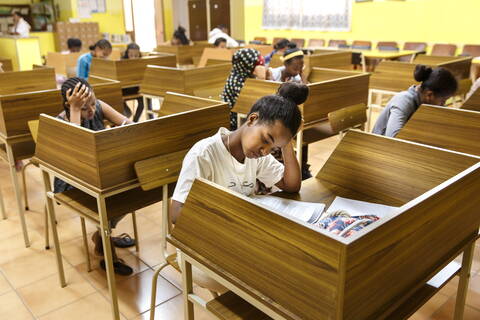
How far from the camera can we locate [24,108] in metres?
2.56

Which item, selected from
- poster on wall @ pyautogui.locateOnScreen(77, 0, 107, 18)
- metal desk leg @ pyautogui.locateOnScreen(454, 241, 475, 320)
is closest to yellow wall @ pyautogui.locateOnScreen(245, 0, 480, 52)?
poster on wall @ pyautogui.locateOnScreen(77, 0, 107, 18)

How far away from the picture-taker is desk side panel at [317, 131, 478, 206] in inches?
57.1

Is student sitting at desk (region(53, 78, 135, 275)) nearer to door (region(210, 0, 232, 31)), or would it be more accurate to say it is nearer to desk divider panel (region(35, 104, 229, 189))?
desk divider panel (region(35, 104, 229, 189))

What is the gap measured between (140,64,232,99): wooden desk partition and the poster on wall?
7.17 metres

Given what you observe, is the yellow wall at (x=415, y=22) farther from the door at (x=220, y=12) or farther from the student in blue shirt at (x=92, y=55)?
the student in blue shirt at (x=92, y=55)

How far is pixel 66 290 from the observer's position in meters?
2.25

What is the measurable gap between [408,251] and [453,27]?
7.56m

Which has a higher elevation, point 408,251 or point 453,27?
point 453,27

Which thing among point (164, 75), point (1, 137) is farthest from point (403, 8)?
point (1, 137)

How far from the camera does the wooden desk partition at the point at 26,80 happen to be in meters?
3.55

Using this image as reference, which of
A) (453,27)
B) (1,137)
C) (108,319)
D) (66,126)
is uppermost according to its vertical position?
(453,27)

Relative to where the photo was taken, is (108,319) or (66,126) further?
(108,319)

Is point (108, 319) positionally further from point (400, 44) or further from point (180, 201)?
point (400, 44)

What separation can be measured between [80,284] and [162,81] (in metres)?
2.09
